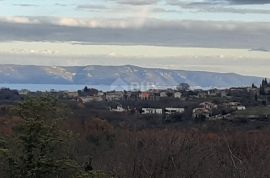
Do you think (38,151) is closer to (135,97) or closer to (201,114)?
(201,114)

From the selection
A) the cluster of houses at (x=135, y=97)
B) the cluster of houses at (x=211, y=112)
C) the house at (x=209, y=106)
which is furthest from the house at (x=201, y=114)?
the cluster of houses at (x=135, y=97)

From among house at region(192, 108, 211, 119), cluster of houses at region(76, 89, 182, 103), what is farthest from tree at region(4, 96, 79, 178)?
cluster of houses at region(76, 89, 182, 103)

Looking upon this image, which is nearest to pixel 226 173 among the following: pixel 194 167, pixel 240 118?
pixel 194 167

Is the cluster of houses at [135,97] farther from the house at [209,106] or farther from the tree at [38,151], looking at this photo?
the tree at [38,151]

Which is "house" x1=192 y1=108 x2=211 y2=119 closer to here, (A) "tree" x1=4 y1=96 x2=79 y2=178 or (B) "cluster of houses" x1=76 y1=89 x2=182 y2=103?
(B) "cluster of houses" x1=76 y1=89 x2=182 y2=103

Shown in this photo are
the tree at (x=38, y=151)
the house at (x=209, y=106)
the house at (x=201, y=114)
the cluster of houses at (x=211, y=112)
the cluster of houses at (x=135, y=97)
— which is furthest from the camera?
the cluster of houses at (x=135, y=97)

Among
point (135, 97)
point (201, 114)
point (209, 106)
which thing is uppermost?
point (135, 97)

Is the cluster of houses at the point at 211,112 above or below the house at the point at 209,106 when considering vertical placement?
below

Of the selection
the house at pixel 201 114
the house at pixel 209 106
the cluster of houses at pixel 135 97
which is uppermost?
the cluster of houses at pixel 135 97

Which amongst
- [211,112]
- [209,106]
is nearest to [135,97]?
[209,106]

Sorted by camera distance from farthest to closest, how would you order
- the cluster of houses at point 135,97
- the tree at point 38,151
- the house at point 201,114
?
the cluster of houses at point 135,97 < the house at point 201,114 < the tree at point 38,151

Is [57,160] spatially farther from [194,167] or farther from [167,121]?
[167,121]
